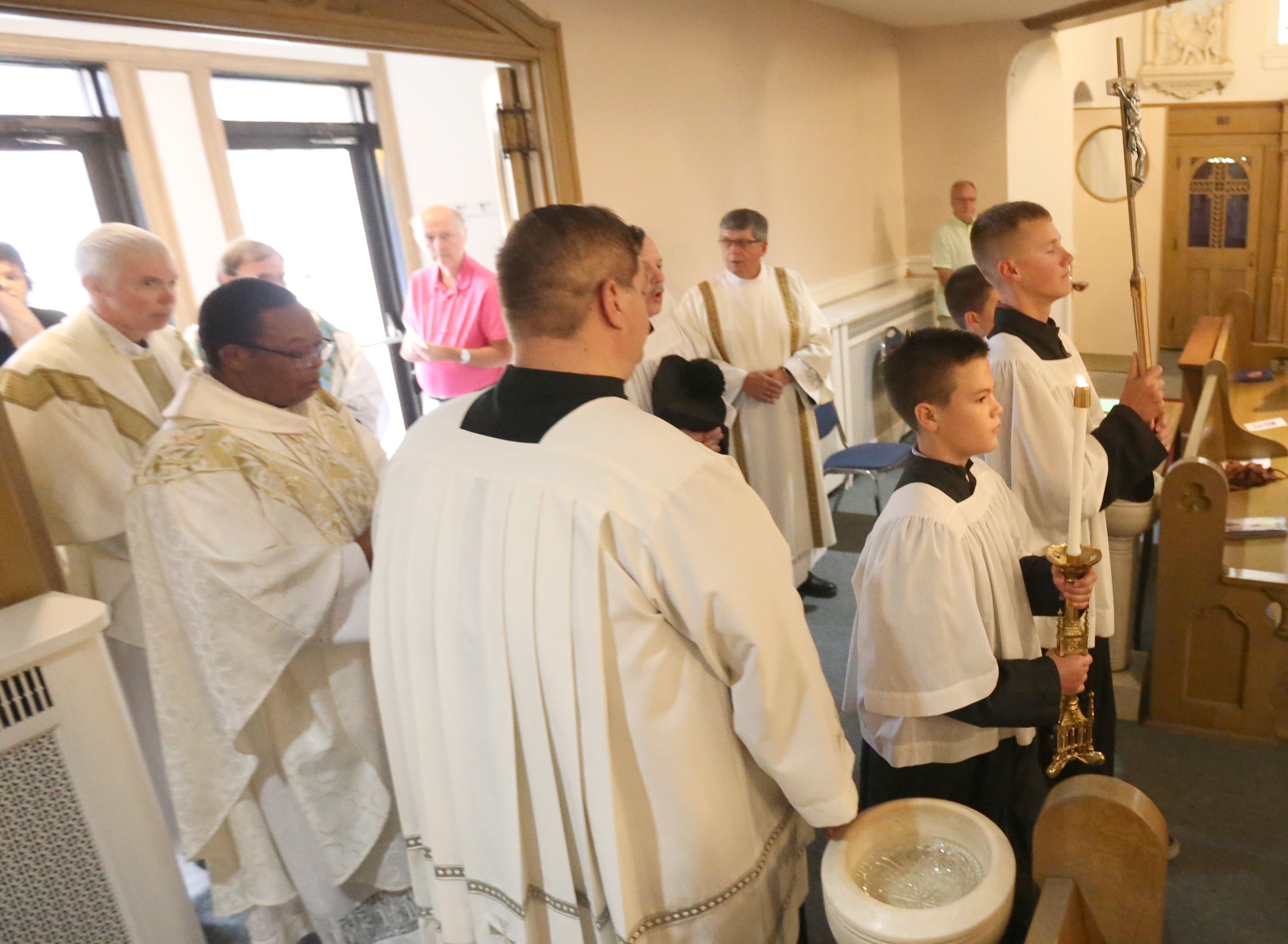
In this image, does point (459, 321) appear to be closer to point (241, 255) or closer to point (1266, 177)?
point (241, 255)

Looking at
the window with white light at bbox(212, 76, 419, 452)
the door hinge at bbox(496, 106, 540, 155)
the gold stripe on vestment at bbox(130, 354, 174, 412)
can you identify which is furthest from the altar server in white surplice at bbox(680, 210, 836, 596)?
the window with white light at bbox(212, 76, 419, 452)

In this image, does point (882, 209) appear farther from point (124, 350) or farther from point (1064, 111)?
point (124, 350)

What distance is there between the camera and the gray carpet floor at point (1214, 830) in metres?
2.21

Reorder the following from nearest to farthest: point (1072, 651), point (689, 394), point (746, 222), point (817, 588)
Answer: point (1072, 651) < point (689, 394) < point (746, 222) < point (817, 588)

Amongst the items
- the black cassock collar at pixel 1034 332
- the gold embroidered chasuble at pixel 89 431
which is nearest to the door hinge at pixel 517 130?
the gold embroidered chasuble at pixel 89 431

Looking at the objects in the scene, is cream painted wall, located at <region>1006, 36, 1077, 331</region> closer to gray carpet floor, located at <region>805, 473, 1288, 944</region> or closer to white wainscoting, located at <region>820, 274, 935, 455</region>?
white wainscoting, located at <region>820, 274, 935, 455</region>

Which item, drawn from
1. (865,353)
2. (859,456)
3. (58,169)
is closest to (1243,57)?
(865,353)

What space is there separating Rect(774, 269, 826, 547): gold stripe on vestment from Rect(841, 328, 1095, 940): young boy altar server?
2124 millimetres

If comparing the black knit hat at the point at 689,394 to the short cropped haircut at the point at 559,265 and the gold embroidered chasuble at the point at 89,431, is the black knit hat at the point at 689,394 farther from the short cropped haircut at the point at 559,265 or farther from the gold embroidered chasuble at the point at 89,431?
the short cropped haircut at the point at 559,265

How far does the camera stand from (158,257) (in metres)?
2.52

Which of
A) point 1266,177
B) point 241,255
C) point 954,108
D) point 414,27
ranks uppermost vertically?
point 414,27

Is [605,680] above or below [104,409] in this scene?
below

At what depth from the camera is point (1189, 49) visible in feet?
29.2

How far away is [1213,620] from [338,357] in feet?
10.7
